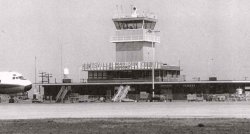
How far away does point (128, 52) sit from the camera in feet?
400

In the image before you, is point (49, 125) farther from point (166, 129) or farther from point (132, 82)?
point (132, 82)

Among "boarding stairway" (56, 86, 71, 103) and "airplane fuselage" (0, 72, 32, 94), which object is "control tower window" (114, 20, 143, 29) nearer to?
"boarding stairway" (56, 86, 71, 103)

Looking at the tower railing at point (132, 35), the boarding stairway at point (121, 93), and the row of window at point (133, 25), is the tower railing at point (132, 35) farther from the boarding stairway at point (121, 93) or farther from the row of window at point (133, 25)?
the boarding stairway at point (121, 93)

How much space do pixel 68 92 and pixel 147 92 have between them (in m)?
16.6

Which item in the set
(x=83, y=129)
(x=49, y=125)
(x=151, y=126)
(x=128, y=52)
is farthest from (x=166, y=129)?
(x=128, y=52)

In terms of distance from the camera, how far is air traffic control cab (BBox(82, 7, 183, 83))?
117m

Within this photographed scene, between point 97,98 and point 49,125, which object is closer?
point 49,125

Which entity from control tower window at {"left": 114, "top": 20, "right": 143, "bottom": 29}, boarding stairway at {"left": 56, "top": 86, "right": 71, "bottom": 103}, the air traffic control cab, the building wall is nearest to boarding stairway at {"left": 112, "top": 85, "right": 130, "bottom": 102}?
the air traffic control cab

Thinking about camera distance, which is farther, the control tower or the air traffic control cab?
the control tower

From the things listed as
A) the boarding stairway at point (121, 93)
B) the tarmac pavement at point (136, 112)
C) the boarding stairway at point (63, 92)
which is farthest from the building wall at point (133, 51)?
the tarmac pavement at point (136, 112)

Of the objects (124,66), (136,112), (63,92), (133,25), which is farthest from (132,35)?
(136,112)

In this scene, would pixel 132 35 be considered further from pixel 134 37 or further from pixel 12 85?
pixel 12 85

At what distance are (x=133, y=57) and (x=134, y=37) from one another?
14.9 ft

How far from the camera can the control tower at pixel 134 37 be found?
11962 centimetres
